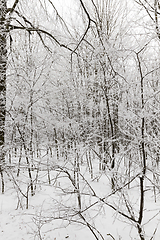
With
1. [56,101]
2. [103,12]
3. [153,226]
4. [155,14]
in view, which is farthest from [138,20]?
[103,12]

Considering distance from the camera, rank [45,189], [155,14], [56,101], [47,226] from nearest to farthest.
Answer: [155,14], [47,226], [45,189], [56,101]

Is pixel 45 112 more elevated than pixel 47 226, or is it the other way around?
pixel 45 112

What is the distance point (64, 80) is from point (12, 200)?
141 inches

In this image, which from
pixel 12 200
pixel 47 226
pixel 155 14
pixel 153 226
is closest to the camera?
pixel 155 14

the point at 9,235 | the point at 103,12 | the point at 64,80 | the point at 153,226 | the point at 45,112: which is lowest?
the point at 9,235

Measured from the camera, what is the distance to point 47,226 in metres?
3.03

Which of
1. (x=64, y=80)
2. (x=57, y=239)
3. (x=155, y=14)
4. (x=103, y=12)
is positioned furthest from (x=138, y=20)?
(x=103, y=12)

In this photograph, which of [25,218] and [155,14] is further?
[25,218]

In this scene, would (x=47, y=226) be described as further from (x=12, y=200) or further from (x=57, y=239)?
(x=12, y=200)

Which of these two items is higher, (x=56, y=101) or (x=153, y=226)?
(x=56, y=101)

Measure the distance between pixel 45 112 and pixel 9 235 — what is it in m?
5.08

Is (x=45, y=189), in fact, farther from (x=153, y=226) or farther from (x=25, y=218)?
(x=153, y=226)

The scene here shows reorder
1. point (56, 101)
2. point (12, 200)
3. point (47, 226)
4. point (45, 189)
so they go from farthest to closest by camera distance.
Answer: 1. point (56, 101)
2. point (45, 189)
3. point (12, 200)
4. point (47, 226)

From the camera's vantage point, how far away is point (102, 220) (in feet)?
9.93
